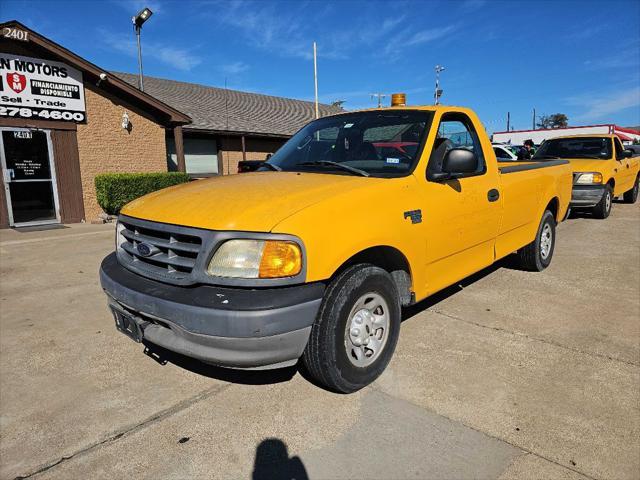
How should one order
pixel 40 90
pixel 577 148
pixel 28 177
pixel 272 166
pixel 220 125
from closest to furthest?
1. pixel 272 166
2. pixel 577 148
3. pixel 40 90
4. pixel 28 177
5. pixel 220 125

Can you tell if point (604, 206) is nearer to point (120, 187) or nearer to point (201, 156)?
point (120, 187)

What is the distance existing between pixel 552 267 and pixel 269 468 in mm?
4976

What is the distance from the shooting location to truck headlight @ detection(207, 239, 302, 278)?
2.35 metres

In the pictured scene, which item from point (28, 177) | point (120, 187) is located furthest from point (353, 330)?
point (28, 177)

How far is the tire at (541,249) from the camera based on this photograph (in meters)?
5.36

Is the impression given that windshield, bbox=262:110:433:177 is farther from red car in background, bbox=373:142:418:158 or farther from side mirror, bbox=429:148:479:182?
side mirror, bbox=429:148:479:182

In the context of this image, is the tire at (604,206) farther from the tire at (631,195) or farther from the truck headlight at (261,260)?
the truck headlight at (261,260)

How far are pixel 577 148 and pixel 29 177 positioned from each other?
42.3 ft

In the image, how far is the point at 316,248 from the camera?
7.93ft

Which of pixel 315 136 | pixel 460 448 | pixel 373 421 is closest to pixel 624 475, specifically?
pixel 460 448

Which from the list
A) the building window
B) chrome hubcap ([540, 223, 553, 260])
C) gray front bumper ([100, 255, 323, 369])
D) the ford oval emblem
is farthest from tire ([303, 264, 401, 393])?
the building window

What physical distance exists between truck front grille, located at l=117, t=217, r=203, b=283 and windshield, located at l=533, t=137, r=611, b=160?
9.70 m

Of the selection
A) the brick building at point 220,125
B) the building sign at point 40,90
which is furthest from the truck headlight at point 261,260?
the brick building at point 220,125

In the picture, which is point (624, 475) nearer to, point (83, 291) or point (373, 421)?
point (373, 421)
